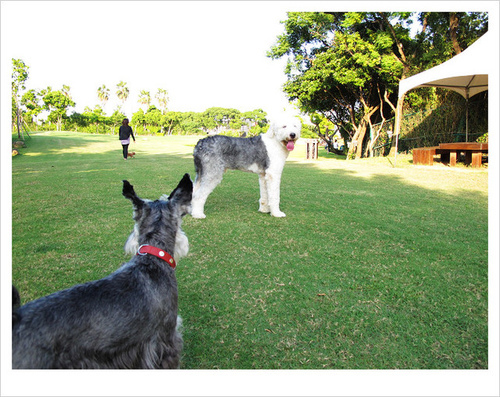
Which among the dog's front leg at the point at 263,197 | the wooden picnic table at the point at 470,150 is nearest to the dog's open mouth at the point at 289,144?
the dog's front leg at the point at 263,197

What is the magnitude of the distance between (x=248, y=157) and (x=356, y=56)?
13669 millimetres

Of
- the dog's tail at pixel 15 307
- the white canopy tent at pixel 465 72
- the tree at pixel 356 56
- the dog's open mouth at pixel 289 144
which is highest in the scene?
the tree at pixel 356 56

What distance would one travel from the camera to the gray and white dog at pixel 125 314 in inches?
62.5

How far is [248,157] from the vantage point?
6207mm

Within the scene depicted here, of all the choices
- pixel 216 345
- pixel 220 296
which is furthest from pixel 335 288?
pixel 216 345

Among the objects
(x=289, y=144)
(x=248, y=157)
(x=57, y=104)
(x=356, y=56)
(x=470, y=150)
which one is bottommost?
(x=248, y=157)

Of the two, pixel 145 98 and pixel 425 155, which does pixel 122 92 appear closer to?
pixel 145 98

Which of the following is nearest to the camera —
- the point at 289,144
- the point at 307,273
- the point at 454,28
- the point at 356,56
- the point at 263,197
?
the point at 307,273

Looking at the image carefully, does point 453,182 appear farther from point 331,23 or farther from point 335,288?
point 331,23

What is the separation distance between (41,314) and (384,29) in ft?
68.8

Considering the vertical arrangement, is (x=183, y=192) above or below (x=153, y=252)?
above

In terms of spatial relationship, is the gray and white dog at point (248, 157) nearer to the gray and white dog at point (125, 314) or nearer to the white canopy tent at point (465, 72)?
the gray and white dog at point (125, 314)

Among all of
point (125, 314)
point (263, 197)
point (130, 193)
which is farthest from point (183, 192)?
point (263, 197)

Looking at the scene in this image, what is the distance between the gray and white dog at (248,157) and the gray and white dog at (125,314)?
11.7 ft
